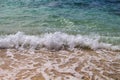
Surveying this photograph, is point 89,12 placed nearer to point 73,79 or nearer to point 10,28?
point 10,28

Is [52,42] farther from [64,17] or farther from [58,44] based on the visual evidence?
[64,17]

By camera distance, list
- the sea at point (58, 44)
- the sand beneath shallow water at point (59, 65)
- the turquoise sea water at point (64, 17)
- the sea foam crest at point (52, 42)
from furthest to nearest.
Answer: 1. the turquoise sea water at point (64, 17)
2. the sea foam crest at point (52, 42)
3. the sea at point (58, 44)
4. the sand beneath shallow water at point (59, 65)

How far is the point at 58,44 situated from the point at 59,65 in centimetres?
145

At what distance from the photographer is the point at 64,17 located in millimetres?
11641

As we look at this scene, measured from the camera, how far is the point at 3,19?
10.7m

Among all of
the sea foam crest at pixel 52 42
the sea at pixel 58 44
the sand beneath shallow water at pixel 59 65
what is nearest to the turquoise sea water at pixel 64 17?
the sea at pixel 58 44

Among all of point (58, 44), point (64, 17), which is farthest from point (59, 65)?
point (64, 17)

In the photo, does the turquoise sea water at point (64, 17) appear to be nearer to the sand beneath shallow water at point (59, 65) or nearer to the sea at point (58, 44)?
the sea at point (58, 44)

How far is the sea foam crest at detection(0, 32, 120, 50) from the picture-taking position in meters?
7.48

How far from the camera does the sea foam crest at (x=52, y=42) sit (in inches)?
295

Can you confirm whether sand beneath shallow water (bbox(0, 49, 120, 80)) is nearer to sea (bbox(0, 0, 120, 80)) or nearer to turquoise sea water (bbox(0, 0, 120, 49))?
sea (bbox(0, 0, 120, 80))

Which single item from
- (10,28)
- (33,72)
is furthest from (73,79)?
(10,28)

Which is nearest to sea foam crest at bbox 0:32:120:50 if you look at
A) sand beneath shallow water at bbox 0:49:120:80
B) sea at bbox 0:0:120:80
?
sea at bbox 0:0:120:80

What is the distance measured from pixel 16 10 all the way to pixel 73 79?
26.1 ft
